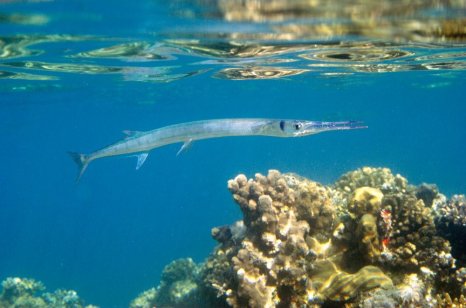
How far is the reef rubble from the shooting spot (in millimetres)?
6234

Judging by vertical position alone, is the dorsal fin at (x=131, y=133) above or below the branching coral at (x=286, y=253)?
above

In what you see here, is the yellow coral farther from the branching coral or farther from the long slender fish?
the long slender fish

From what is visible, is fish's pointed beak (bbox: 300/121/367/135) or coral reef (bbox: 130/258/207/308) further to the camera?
coral reef (bbox: 130/258/207/308)

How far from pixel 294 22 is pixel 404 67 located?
495 inches

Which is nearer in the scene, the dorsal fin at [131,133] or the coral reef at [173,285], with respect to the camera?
the dorsal fin at [131,133]

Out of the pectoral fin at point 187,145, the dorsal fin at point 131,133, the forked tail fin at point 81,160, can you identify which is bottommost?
the forked tail fin at point 81,160

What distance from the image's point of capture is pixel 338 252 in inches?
287

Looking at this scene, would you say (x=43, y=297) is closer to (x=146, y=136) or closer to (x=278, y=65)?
(x=146, y=136)

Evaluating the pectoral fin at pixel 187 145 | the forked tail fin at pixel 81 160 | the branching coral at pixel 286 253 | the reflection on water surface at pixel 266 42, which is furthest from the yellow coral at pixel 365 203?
the forked tail fin at pixel 81 160

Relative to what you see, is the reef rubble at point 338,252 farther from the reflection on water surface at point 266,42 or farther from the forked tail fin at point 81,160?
the forked tail fin at point 81,160

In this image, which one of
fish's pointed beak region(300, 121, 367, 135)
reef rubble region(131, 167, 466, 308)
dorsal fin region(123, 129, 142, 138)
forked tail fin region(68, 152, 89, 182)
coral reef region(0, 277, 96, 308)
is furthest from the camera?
coral reef region(0, 277, 96, 308)

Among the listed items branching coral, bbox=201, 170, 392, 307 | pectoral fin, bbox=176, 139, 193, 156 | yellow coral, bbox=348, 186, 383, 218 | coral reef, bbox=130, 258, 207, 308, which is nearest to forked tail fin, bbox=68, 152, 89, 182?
pectoral fin, bbox=176, 139, 193, 156

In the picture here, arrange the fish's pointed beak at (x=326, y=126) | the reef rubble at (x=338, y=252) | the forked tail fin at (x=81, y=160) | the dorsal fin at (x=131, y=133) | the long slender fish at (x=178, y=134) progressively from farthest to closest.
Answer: the forked tail fin at (x=81, y=160) < the dorsal fin at (x=131, y=133) < the long slender fish at (x=178, y=134) < the fish's pointed beak at (x=326, y=126) < the reef rubble at (x=338, y=252)

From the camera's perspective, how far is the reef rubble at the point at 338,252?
20.5 feet
